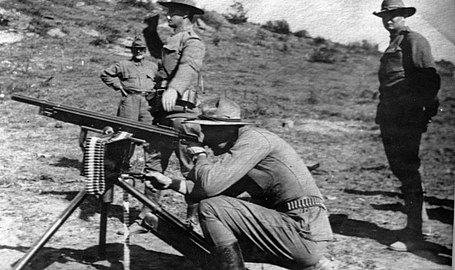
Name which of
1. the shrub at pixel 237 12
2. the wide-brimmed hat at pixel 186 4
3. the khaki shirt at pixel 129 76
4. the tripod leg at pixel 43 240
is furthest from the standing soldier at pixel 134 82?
the tripod leg at pixel 43 240

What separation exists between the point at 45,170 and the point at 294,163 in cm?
349

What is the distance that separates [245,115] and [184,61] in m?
4.87

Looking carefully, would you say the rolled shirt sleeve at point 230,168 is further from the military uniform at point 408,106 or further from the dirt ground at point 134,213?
the military uniform at point 408,106

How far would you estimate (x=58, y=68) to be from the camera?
359 inches

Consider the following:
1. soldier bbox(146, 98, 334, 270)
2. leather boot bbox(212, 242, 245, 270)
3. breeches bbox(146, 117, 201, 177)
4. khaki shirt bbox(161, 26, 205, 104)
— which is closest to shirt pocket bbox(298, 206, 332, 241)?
soldier bbox(146, 98, 334, 270)

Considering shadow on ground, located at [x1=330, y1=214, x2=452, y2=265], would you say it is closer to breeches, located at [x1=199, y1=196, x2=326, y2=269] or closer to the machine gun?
breeches, located at [x1=199, y1=196, x2=326, y2=269]

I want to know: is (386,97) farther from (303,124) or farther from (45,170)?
(303,124)

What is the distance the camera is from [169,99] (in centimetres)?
393

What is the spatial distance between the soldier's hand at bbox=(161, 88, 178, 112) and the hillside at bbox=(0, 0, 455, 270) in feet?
3.51

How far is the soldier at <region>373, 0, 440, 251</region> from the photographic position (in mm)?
3990

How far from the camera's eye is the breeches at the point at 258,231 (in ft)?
9.49

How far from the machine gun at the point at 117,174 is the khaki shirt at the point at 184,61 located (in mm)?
762

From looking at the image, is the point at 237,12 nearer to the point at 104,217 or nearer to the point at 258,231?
the point at 104,217

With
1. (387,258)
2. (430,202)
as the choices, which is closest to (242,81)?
(430,202)
